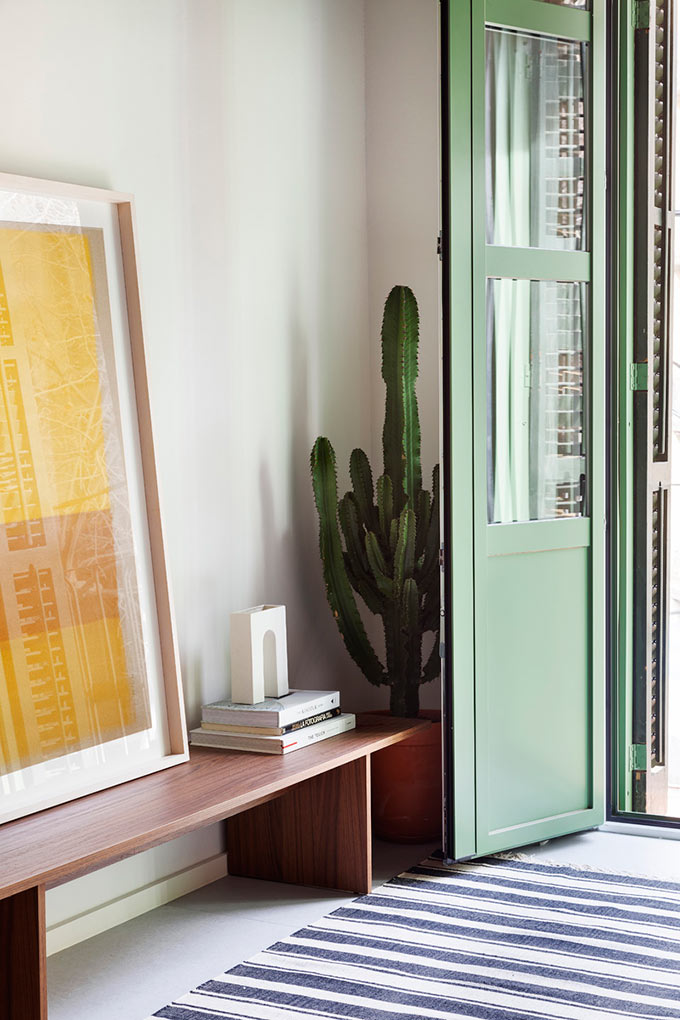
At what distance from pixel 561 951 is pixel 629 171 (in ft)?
7.47

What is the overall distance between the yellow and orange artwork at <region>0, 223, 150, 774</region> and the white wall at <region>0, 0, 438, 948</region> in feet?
0.74

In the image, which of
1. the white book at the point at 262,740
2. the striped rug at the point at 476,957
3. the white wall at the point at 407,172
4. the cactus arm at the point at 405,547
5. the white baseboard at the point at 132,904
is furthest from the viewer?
the white wall at the point at 407,172

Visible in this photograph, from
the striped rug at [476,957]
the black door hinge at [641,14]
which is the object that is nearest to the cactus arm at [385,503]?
the striped rug at [476,957]

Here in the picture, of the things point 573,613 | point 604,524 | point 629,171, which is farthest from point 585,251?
point 573,613

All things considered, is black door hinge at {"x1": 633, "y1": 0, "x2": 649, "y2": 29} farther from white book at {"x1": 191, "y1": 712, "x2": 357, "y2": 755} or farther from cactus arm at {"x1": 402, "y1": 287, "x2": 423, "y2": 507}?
white book at {"x1": 191, "y1": 712, "x2": 357, "y2": 755}

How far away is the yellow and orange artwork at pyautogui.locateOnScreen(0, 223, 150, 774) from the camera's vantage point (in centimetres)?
246

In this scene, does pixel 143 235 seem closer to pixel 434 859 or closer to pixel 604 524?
pixel 604 524

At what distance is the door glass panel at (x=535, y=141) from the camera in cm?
324

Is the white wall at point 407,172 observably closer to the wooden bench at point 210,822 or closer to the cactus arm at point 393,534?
the cactus arm at point 393,534

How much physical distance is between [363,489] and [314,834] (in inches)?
39.5

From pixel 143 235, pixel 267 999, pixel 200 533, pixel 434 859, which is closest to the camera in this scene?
pixel 267 999

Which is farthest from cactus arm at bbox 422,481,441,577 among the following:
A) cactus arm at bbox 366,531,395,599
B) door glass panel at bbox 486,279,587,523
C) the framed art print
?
the framed art print

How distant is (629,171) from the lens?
3.64 meters

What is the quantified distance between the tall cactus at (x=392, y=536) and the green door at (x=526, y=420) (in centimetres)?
26
